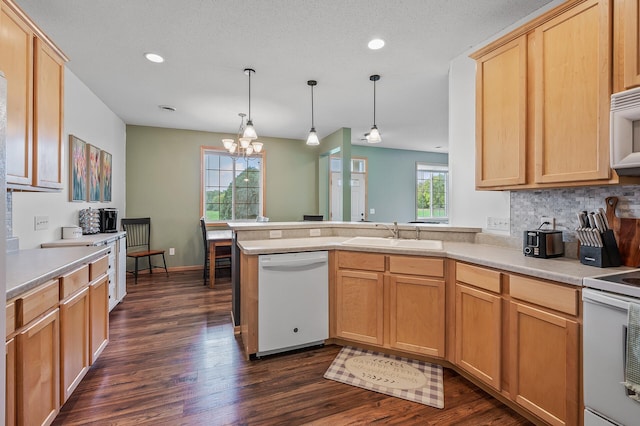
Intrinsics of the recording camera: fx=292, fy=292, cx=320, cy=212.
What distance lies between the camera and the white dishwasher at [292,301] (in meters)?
2.29

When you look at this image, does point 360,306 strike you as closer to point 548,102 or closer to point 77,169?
point 548,102

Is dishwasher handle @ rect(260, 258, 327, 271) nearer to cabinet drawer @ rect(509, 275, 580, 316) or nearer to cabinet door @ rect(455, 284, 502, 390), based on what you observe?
cabinet door @ rect(455, 284, 502, 390)

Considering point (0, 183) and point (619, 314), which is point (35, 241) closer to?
point (0, 183)

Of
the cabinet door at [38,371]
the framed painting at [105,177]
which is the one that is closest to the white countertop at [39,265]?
the cabinet door at [38,371]

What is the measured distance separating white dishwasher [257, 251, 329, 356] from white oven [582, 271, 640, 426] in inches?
64.0

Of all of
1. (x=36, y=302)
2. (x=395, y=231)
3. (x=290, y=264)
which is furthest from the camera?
(x=395, y=231)

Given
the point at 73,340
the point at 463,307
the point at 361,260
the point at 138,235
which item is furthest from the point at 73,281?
the point at 138,235

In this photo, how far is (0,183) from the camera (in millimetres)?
1037

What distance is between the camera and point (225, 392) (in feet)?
6.27

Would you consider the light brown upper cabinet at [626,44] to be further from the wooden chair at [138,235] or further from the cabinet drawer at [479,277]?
the wooden chair at [138,235]

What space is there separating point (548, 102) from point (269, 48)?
218 cm

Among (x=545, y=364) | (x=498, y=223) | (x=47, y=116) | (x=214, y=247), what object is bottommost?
(x=545, y=364)

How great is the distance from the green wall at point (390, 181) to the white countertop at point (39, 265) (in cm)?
579

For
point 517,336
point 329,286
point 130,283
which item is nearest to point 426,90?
point 329,286
